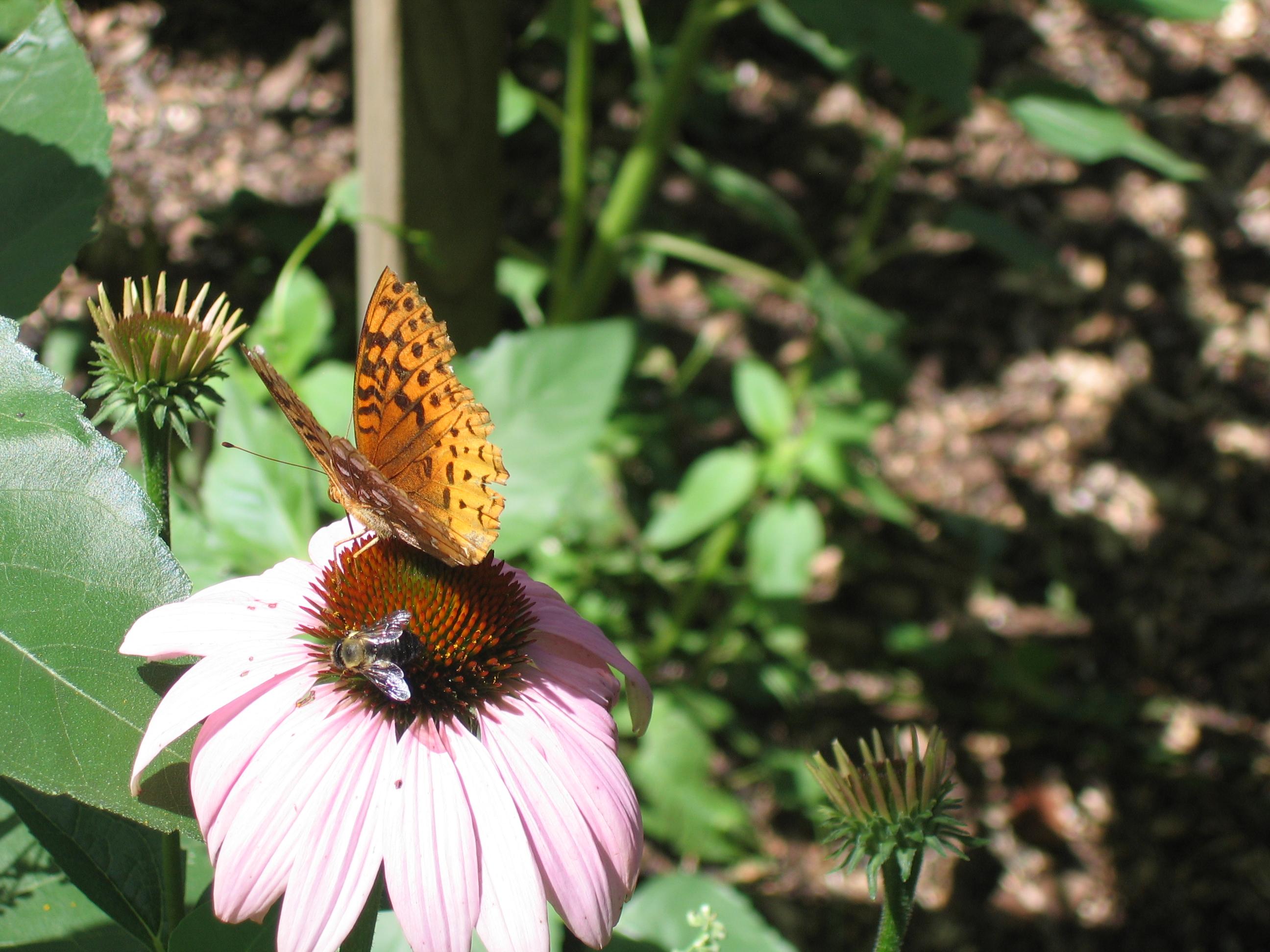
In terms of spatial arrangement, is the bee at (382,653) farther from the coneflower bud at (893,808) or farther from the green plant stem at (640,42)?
the green plant stem at (640,42)

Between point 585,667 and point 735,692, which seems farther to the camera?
point 735,692

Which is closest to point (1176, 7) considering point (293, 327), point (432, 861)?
point (293, 327)

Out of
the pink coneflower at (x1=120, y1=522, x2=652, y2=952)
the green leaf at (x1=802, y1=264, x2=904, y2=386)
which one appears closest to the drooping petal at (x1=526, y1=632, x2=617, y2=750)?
the pink coneflower at (x1=120, y1=522, x2=652, y2=952)

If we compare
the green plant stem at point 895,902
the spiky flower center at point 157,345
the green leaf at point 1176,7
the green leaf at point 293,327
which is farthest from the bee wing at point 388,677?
the green leaf at point 1176,7

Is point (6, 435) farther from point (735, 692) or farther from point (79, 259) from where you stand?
point (735, 692)

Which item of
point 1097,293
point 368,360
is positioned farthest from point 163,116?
point 1097,293

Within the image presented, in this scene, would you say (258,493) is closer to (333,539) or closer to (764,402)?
(333,539)

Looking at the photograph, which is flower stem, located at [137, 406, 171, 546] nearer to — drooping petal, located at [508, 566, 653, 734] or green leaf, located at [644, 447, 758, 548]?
drooping petal, located at [508, 566, 653, 734]
